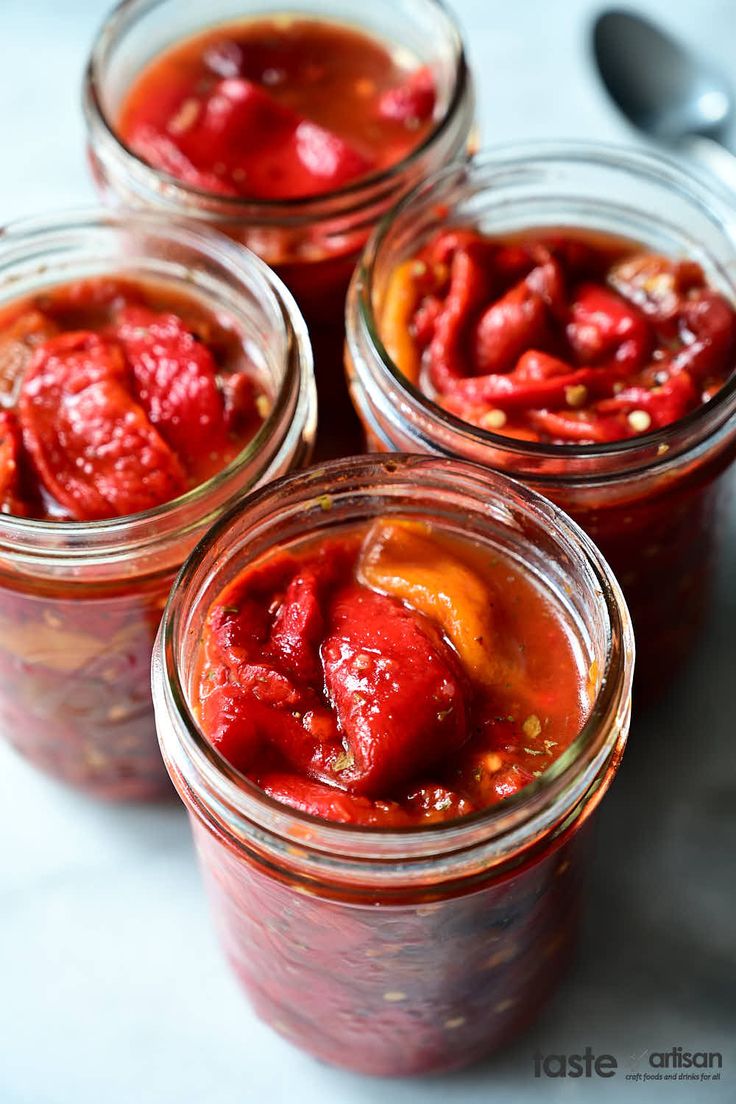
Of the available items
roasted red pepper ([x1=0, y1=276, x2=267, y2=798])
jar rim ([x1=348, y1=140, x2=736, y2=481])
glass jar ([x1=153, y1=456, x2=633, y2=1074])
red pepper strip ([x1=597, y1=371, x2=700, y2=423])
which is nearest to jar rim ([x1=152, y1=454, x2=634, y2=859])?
glass jar ([x1=153, y1=456, x2=633, y2=1074])

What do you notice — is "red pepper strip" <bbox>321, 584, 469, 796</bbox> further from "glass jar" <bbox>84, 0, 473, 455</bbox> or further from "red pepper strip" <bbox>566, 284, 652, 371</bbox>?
"glass jar" <bbox>84, 0, 473, 455</bbox>

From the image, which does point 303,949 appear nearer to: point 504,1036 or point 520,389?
point 504,1036

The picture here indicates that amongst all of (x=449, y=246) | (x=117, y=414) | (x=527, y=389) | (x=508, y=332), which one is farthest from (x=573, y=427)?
(x=117, y=414)

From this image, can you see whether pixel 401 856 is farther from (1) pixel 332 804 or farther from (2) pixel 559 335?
(2) pixel 559 335

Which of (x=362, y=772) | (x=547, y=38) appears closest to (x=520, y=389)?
(x=362, y=772)

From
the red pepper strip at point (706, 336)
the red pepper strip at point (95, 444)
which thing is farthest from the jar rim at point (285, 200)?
the red pepper strip at point (706, 336)

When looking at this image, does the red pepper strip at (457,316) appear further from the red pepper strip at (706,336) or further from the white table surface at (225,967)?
the white table surface at (225,967)

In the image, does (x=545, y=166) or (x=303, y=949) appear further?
(x=545, y=166)
